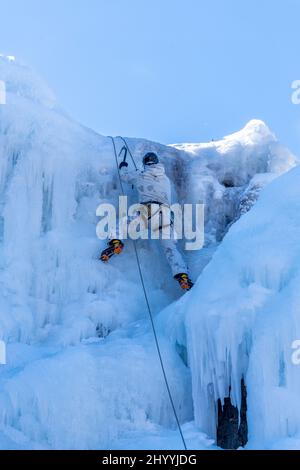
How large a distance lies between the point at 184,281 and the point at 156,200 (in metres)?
1.12

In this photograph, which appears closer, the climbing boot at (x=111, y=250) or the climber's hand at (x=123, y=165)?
the climbing boot at (x=111, y=250)

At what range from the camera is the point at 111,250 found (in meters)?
7.00

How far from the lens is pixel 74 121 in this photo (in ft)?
28.7

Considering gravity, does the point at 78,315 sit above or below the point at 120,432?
above

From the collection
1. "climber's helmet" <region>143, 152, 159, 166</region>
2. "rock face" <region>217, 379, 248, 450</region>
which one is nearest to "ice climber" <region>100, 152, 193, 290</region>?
"climber's helmet" <region>143, 152, 159, 166</region>

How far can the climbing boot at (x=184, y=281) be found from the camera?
668 cm

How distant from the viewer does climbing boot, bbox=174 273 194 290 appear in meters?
6.68

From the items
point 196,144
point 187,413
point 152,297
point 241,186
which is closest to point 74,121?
point 196,144

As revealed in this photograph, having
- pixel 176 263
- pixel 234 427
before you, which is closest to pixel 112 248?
pixel 176 263

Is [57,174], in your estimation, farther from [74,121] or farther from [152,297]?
[152,297]

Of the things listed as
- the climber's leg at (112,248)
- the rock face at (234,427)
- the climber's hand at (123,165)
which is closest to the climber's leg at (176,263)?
the climber's leg at (112,248)

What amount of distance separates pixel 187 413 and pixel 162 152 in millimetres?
4402

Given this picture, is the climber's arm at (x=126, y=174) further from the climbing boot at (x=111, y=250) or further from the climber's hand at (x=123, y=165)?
the climbing boot at (x=111, y=250)

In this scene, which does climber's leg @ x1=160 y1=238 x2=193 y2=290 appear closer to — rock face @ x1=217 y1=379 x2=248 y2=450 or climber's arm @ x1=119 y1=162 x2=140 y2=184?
climber's arm @ x1=119 y1=162 x2=140 y2=184
